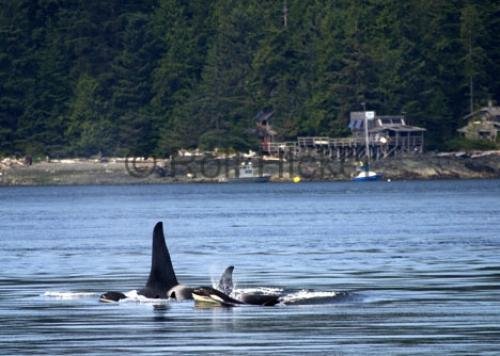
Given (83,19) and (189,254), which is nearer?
(189,254)

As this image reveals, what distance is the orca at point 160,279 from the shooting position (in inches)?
1354

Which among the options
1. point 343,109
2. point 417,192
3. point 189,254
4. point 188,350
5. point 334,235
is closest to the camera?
point 188,350

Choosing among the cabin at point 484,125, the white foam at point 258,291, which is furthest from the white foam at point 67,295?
the cabin at point 484,125

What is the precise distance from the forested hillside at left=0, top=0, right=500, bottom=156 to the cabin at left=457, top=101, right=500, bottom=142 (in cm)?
242

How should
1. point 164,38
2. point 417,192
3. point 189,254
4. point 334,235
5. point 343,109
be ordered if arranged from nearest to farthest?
point 189,254
point 334,235
point 417,192
point 343,109
point 164,38

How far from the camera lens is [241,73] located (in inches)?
7156

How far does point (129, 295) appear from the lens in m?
35.7

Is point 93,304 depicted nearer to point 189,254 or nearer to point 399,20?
point 189,254

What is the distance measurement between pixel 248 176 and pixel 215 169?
4.08m

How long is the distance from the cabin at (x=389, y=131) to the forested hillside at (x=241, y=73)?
1.29m

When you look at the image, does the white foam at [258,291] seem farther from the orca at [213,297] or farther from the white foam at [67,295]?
the white foam at [67,295]

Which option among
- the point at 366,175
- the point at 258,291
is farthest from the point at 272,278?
the point at 366,175

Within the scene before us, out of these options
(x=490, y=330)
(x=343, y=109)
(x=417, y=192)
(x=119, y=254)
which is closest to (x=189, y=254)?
(x=119, y=254)

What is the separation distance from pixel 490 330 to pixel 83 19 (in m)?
170
